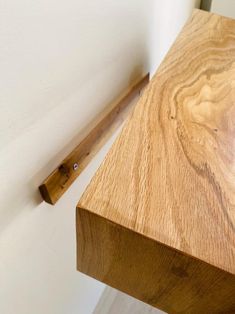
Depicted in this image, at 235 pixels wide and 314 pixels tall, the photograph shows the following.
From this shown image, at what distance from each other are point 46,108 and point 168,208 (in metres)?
0.26

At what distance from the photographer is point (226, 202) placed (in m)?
0.37

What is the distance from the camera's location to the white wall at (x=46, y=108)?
0.41 meters

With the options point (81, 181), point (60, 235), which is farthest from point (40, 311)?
point (81, 181)

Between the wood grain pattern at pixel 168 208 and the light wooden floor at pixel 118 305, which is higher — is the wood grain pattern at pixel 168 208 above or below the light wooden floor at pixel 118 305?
above

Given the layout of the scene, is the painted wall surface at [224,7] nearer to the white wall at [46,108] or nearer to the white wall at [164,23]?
the white wall at [164,23]

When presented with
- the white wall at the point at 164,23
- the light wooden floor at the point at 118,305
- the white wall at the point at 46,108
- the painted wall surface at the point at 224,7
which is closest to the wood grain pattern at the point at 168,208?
the white wall at the point at 46,108

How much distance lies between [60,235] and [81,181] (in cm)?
13

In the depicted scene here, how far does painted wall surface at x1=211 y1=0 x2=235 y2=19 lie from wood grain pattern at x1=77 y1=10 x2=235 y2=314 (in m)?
1.19

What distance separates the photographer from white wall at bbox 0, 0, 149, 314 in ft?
1.34

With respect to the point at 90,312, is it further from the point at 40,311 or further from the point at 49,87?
the point at 49,87

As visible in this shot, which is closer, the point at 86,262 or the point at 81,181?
the point at 86,262

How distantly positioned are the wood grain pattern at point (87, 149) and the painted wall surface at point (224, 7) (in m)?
0.91

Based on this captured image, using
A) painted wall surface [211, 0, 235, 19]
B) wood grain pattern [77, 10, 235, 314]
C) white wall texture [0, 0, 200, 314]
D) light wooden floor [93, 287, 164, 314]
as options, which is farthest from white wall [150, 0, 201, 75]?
light wooden floor [93, 287, 164, 314]

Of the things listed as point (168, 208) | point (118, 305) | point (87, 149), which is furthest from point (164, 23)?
point (118, 305)
